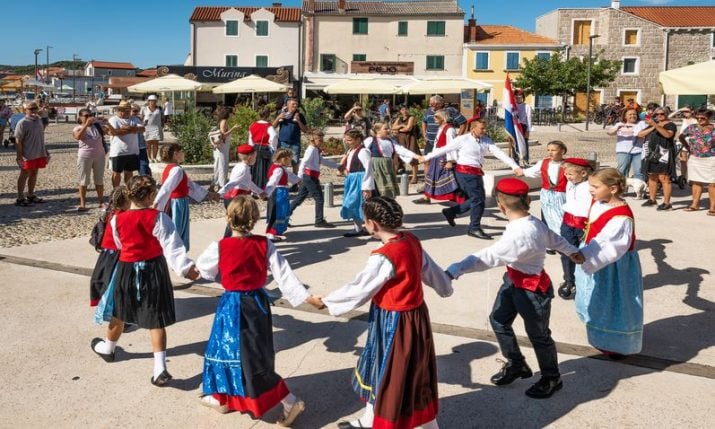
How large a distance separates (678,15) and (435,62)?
2262 centimetres

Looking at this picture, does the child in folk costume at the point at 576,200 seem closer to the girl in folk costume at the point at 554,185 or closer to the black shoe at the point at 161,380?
the girl in folk costume at the point at 554,185

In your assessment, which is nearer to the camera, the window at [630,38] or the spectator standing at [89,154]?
the spectator standing at [89,154]

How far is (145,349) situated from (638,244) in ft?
21.0

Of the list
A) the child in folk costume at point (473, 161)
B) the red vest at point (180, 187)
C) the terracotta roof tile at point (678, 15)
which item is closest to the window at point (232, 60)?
the terracotta roof tile at point (678, 15)

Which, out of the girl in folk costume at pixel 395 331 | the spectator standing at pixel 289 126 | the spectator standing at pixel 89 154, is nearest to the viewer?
the girl in folk costume at pixel 395 331

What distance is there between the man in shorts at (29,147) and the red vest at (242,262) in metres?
8.53

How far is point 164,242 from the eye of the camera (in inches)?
173

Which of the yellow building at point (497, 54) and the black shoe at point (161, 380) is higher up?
the yellow building at point (497, 54)

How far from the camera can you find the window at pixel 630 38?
1999 inches

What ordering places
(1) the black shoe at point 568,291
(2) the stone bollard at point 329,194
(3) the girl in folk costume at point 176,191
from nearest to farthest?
(1) the black shoe at point 568,291 → (3) the girl in folk costume at point 176,191 → (2) the stone bollard at point 329,194

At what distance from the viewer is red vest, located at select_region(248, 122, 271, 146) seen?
11.4 meters

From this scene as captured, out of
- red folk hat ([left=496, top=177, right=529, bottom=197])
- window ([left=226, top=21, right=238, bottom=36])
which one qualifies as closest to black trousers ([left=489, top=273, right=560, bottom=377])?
red folk hat ([left=496, top=177, right=529, bottom=197])

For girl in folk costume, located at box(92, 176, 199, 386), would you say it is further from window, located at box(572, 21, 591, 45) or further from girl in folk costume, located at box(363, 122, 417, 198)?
window, located at box(572, 21, 591, 45)

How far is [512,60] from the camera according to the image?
157ft
